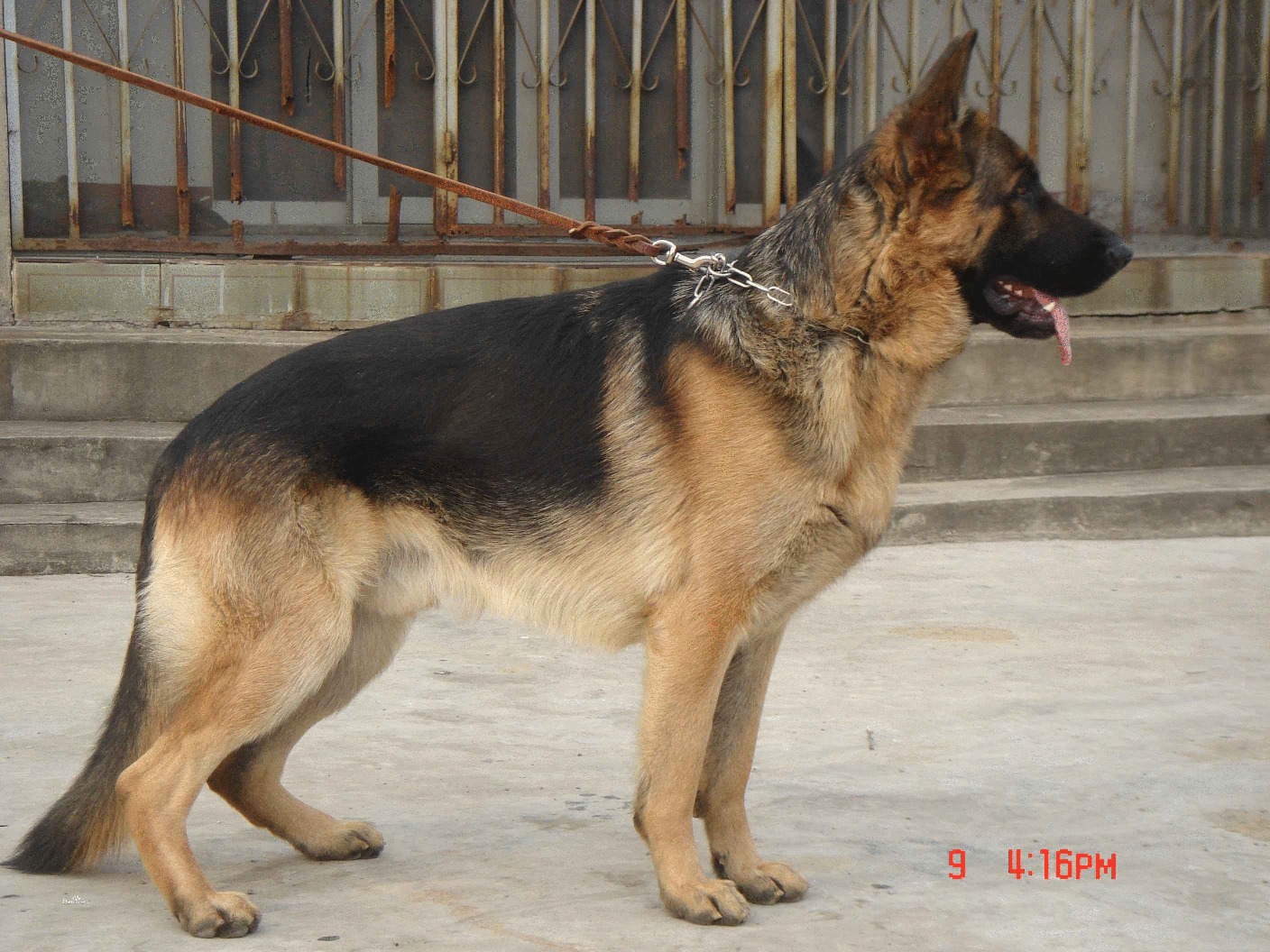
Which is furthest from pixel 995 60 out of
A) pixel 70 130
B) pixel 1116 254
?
pixel 1116 254

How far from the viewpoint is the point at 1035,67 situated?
8750 mm

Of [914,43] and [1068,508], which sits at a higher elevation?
[914,43]

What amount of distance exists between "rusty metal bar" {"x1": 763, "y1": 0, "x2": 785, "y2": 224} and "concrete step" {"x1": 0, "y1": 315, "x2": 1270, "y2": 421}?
140 cm

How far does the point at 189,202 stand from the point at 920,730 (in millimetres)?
5431

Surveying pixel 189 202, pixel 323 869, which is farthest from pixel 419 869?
pixel 189 202

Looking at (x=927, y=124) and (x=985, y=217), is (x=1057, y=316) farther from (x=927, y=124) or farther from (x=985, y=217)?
(x=927, y=124)

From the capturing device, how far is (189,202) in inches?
319

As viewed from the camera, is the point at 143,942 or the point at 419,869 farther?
the point at 419,869

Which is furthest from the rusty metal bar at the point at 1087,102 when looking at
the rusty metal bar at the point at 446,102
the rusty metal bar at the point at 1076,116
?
the rusty metal bar at the point at 446,102

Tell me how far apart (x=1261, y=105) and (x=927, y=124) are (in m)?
6.58

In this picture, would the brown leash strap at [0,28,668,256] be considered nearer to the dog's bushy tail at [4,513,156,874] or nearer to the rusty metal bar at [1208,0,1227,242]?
the dog's bushy tail at [4,513,156,874]

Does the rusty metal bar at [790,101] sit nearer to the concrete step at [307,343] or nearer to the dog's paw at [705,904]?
the concrete step at [307,343]

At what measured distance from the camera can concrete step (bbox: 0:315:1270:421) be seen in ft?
23.8

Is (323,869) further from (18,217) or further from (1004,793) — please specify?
(18,217)
